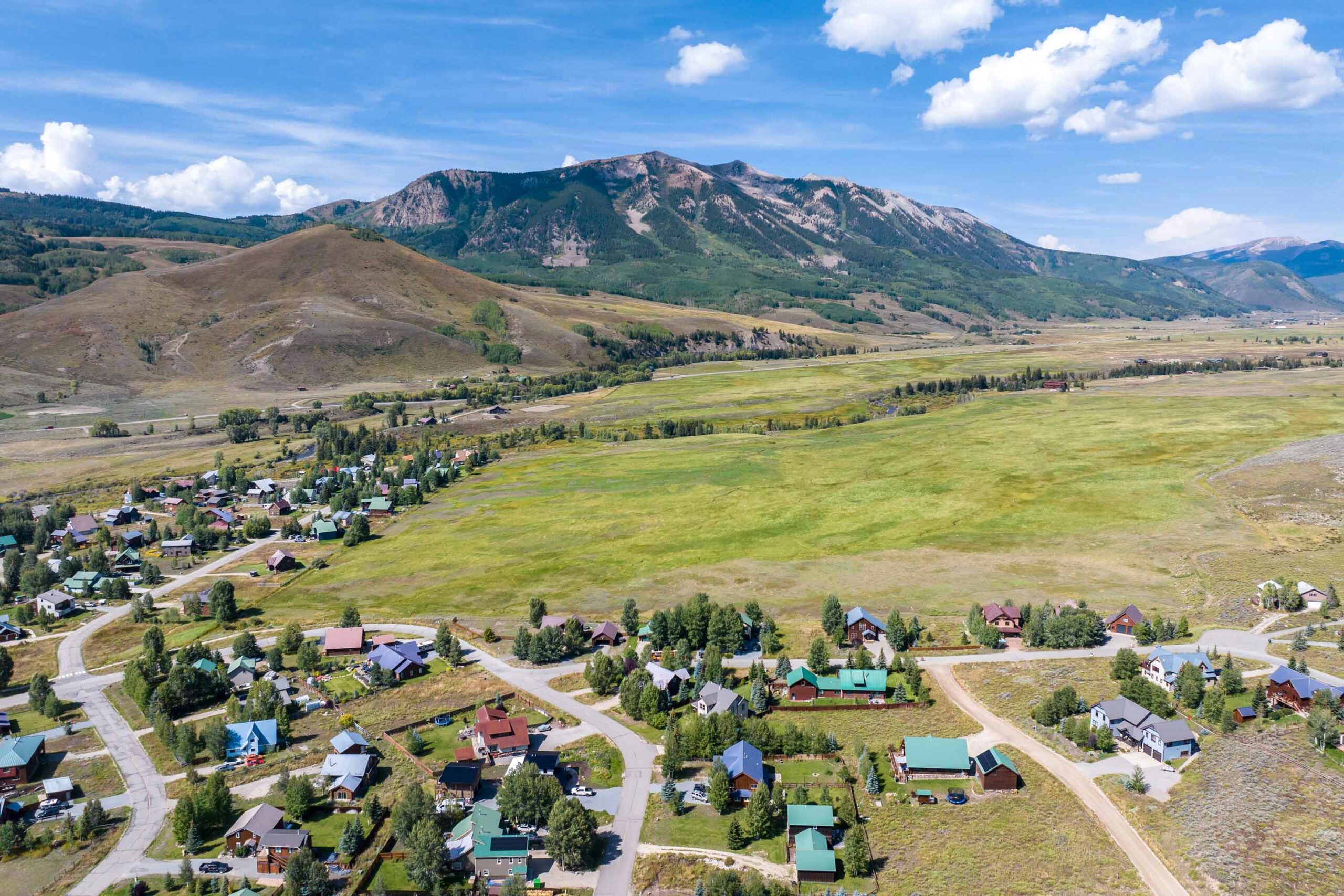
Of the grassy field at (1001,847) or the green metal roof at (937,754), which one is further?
the green metal roof at (937,754)

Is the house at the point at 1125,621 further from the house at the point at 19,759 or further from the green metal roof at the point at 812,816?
the house at the point at 19,759

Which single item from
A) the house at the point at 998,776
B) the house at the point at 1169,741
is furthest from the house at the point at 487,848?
the house at the point at 1169,741

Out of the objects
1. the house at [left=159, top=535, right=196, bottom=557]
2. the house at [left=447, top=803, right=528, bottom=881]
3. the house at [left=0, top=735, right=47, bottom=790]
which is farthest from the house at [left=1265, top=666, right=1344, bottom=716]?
the house at [left=159, top=535, right=196, bottom=557]

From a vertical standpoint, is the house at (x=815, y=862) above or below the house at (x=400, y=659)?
below

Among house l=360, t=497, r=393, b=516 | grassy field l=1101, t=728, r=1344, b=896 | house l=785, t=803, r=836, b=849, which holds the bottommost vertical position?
grassy field l=1101, t=728, r=1344, b=896

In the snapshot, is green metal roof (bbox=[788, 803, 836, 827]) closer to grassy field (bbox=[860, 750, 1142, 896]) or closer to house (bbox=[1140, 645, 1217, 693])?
grassy field (bbox=[860, 750, 1142, 896])

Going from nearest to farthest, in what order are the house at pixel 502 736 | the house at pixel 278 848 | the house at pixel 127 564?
1. the house at pixel 278 848
2. the house at pixel 502 736
3. the house at pixel 127 564

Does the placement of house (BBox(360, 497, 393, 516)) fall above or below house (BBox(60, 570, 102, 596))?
above

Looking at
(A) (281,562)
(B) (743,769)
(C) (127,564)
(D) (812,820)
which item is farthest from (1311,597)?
(C) (127,564)
